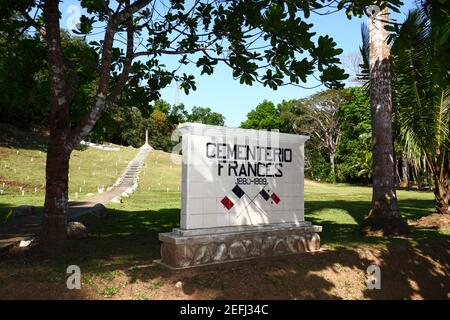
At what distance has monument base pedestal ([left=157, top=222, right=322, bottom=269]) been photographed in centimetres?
703

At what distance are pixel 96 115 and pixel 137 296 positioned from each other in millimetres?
3945

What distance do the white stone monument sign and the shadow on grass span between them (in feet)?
1.25

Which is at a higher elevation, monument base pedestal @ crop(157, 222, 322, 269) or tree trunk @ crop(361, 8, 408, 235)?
tree trunk @ crop(361, 8, 408, 235)

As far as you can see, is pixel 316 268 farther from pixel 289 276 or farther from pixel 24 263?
pixel 24 263

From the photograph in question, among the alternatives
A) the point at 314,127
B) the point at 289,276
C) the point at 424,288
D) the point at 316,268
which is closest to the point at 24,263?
the point at 289,276

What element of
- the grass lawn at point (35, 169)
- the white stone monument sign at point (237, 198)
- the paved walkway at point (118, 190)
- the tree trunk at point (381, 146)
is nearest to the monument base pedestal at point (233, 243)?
the white stone monument sign at point (237, 198)

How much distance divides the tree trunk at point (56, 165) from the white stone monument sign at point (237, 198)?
226cm

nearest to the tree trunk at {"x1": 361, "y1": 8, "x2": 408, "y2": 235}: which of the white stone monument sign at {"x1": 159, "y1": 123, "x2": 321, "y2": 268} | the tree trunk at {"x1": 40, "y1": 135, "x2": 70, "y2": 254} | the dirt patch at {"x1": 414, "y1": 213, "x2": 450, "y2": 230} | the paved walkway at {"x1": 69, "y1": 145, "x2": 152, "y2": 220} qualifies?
the dirt patch at {"x1": 414, "y1": 213, "x2": 450, "y2": 230}

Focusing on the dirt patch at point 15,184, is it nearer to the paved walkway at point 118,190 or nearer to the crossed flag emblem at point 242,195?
the paved walkway at point 118,190

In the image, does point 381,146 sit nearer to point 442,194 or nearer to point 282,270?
point 442,194

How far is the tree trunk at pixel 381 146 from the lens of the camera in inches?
444

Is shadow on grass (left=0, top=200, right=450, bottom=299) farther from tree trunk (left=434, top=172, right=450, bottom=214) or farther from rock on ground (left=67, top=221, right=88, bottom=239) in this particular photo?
tree trunk (left=434, top=172, right=450, bottom=214)

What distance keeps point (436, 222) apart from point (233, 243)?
9364 millimetres

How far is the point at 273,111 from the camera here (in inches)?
2968
